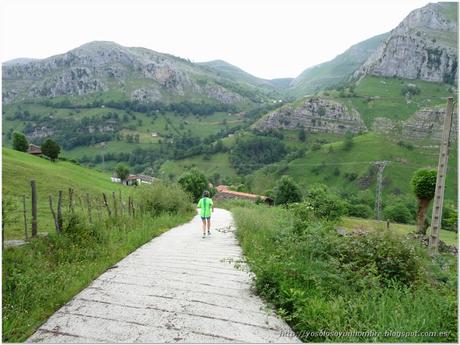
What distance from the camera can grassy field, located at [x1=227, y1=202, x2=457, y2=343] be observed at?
4.49 meters

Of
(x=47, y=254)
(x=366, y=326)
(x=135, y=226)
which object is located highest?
(x=366, y=326)

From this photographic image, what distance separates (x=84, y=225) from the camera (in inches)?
368

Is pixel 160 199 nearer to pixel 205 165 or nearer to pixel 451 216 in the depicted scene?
pixel 451 216

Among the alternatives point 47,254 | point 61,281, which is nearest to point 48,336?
point 61,281

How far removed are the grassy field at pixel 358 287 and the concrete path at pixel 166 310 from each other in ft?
1.38

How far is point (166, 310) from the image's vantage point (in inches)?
206

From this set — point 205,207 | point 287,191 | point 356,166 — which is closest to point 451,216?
point 205,207

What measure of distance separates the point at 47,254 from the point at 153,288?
3206 mm

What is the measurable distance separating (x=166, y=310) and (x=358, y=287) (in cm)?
313

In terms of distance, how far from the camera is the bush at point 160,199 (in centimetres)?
2020

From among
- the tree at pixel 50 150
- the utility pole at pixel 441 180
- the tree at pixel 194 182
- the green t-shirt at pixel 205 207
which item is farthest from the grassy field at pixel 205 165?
the utility pole at pixel 441 180

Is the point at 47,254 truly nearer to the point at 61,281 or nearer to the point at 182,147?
the point at 61,281

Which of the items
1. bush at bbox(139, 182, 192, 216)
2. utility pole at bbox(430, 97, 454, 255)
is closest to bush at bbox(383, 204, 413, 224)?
bush at bbox(139, 182, 192, 216)

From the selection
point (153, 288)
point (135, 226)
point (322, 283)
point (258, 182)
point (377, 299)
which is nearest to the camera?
point (377, 299)
